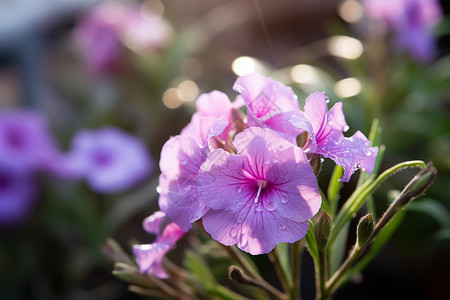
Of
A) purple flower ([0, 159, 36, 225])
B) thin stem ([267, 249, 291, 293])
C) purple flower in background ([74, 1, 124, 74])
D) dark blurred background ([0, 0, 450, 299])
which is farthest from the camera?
purple flower in background ([74, 1, 124, 74])

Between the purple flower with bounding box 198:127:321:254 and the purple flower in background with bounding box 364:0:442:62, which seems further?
the purple flower in background with bounding box 364:0:442:62

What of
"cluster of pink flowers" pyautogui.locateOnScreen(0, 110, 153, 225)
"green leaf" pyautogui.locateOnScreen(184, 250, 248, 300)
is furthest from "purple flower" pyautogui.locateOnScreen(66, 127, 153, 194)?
"green leaf" pyautogui.locateOnScreen(184, 250, 248, 300)

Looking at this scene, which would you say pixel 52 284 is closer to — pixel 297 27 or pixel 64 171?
pixel 64 171

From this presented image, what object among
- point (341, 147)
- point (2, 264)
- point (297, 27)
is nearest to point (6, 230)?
point (2, 264)

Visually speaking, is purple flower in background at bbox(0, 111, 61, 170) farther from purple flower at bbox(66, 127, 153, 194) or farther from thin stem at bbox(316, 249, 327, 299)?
thin stem at bbox(316, 249, 327, 299)

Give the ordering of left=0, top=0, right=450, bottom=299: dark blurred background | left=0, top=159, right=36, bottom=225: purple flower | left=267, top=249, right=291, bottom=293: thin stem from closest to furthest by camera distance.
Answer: left=267, top=249, right=291, bottom=293: thin stem, left=0, top=0, right=450, bottom=299: dark blurred background, left=0, top=159, right=36, bottom=225: purple flower

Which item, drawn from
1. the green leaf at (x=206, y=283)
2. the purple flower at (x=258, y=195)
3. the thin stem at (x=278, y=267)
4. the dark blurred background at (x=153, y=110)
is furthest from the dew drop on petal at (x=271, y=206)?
the dark blurred background at (x=153, y=110)

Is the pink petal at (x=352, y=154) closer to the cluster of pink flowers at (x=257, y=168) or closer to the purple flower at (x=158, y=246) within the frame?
the cluster of pink flowers at (x=257, y=168)
